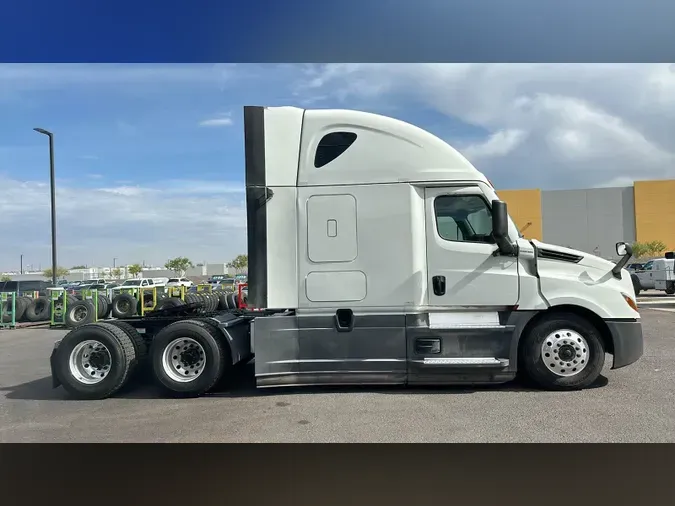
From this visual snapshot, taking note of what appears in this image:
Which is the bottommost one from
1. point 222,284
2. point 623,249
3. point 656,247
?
point 222,284

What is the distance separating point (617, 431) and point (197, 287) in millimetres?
18587

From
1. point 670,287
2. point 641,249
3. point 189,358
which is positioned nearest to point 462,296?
point 189,358

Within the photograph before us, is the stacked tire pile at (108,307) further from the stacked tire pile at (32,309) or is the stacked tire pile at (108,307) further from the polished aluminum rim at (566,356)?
the polished aluminum rim at (566,356)

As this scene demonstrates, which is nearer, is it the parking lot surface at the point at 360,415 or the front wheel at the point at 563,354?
the parking lot surface at the point at 360,415

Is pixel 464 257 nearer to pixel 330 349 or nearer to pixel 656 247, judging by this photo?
pixel 330 349

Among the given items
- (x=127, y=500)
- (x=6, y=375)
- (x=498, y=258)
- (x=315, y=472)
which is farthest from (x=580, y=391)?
(x=6, y=375)

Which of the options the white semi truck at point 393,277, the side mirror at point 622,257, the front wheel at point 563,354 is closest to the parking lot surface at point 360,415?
the front wheel at point 563,354

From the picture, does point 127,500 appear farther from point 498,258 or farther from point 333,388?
point 498,258

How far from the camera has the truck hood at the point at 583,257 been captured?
670cm

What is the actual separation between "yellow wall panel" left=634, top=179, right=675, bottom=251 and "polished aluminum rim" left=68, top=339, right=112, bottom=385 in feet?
148

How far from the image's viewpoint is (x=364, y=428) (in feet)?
17.5

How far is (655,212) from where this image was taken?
138 feet

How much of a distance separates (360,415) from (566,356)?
2880mm

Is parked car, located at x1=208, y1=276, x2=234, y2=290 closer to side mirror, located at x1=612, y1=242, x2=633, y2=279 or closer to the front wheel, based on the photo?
the front wheel
